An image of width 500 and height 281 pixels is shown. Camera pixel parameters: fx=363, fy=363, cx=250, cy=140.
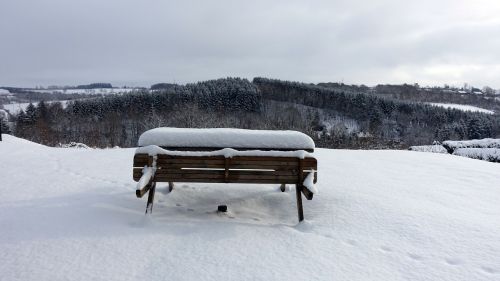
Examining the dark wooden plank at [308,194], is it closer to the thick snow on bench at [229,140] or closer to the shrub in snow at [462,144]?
the thick snow on bench at [229,140]

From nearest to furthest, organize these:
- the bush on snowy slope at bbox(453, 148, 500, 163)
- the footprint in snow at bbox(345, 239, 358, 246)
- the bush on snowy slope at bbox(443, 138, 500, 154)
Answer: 1. the footprint in snow at bbox(345, 239, 358, 246)
2. the bush on snowy slope at bbox(453, 148, 500, 163)
3. the bush on snowy slope at bbox(443, 138, 500, 154)

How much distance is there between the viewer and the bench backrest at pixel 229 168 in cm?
547

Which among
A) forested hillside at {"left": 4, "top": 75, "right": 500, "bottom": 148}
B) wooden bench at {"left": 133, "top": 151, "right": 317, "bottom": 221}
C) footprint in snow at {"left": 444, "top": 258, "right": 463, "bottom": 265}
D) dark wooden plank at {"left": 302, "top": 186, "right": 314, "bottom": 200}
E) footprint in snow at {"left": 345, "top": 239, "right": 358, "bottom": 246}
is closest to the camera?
footprint in snow at {"left": 444, "top": 258, "right": 463, "bottom": 265}

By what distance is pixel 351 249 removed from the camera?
449 centimetres

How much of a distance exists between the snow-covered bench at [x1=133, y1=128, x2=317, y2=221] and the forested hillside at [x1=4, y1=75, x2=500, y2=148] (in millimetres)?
55306

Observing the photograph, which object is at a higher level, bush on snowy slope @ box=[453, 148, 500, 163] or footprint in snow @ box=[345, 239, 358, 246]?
footprint in snow @ box=[345, 239, 358, 246]

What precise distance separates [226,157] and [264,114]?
96.5 m

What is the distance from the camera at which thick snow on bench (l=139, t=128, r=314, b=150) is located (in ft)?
18.2

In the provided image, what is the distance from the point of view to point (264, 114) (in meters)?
102

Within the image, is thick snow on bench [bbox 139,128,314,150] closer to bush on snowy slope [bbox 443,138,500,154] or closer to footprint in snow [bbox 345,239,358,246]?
footprint in snow [bbox 345,239,358,246]

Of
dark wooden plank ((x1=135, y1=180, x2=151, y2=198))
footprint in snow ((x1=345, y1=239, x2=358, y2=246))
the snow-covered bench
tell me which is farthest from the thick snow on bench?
footprint in snow ((x1=345, y1=239, x2=358, y2=246))

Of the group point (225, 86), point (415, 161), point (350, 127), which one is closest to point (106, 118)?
point (225, 86)

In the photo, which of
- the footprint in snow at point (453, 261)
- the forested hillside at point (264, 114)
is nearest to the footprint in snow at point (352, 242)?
the footprint in snow at point (453, 261)

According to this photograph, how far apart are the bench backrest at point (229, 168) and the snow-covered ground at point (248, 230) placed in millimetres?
621
